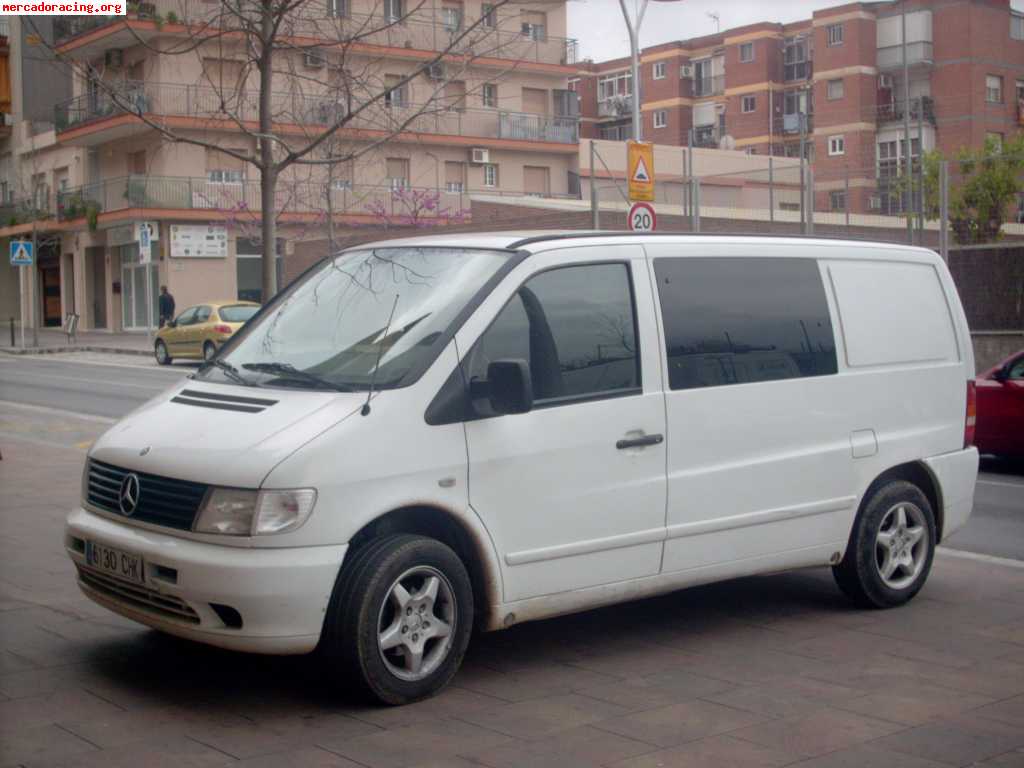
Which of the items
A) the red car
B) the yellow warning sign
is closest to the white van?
the red car

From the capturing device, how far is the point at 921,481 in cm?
752

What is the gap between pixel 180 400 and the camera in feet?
19.6

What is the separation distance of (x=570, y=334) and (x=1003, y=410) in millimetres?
8545

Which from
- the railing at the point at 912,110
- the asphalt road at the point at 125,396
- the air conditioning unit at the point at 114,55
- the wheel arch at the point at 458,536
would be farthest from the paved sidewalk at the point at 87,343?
the railing at the point at 912,110

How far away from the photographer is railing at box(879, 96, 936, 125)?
62500 millimetres

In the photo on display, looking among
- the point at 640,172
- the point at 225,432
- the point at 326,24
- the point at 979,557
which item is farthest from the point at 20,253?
the point at 225,432

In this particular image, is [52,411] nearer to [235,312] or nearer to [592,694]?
[235,312]

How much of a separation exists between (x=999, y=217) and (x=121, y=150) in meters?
38.7

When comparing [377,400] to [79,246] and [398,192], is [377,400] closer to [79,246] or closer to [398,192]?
[398,192]

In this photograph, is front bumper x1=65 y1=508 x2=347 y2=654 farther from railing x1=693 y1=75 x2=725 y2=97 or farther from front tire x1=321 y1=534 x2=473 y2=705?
railing x1=693 y1=75 x2=725 y2=97

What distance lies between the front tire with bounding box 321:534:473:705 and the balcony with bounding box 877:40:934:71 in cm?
6136

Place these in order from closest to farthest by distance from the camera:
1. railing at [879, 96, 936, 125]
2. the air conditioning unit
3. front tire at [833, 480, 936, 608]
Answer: front tire at [833, 480, 936, 608] < the air conditioning unit < railing at [879, 96, 936, 125]

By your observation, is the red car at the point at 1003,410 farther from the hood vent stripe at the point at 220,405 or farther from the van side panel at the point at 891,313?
the hood vent stripe at the point at 220,405

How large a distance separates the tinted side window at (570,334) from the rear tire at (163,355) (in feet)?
95.4
